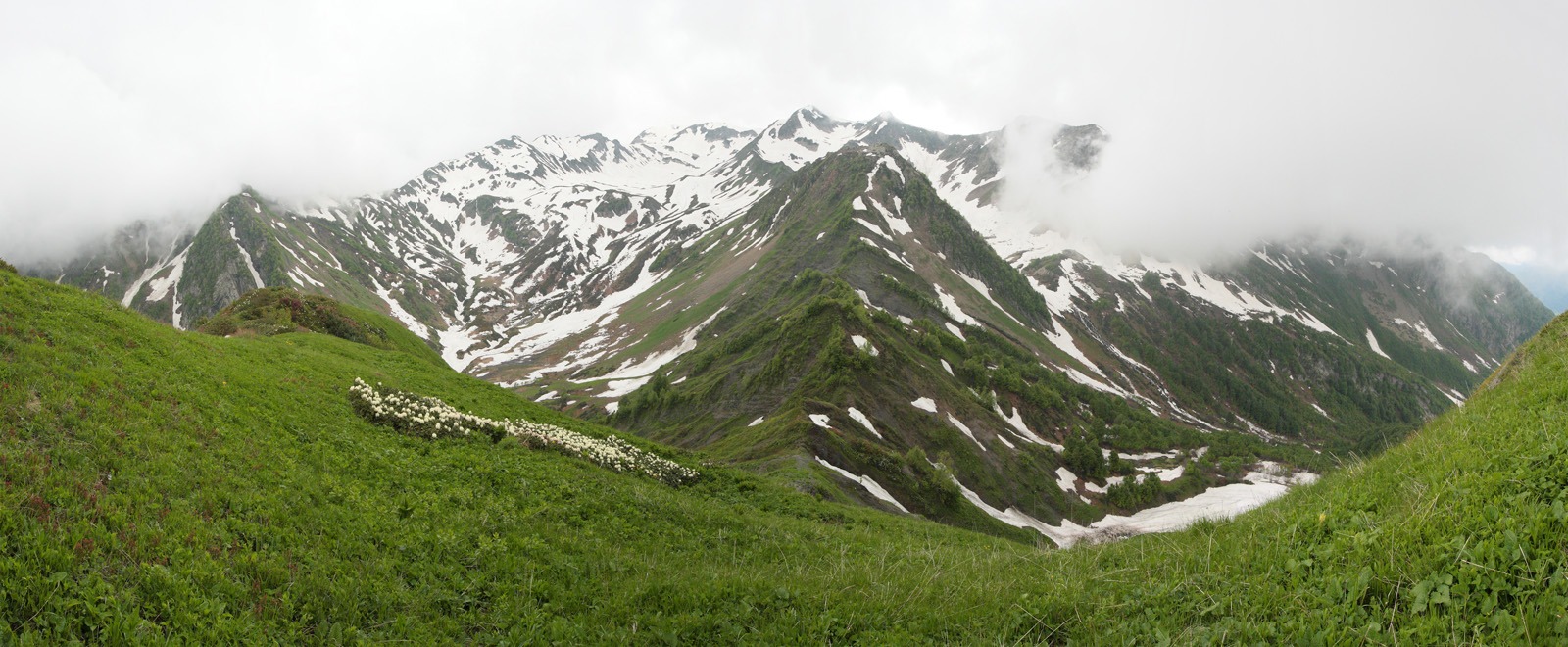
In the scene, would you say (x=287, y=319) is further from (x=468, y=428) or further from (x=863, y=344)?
(x=863, y=344)

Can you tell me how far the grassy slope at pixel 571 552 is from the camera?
7633 millimetres

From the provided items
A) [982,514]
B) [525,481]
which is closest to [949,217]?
[982,514]

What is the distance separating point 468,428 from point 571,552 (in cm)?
1069

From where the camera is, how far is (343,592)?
31.1 ft

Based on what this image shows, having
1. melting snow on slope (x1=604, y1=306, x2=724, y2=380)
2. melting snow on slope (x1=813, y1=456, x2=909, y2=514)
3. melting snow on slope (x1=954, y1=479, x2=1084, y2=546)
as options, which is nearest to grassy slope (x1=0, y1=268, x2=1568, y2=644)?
melting snow on slope (x1=813, y1=456, x2=909, y2=514)

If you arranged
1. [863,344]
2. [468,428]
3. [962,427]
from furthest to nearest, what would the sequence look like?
1. [863,344]
2. [962,427]
3. [468,428]

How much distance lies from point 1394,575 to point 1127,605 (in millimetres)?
3121

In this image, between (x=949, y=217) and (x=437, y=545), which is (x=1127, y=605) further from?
(x=949, y=217)

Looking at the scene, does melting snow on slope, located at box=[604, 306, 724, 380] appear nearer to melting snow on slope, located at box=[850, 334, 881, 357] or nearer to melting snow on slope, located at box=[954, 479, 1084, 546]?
melting snow on slope, located at box=[850, 334, 881, 357]

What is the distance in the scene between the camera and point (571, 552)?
13.0 metres

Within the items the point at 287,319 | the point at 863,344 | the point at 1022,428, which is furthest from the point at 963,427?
the point at 287,319

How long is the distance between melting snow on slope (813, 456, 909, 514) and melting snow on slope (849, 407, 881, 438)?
11906 mm

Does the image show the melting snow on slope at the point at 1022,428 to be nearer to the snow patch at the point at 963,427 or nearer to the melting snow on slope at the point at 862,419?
the snow patch at the point at 963,427

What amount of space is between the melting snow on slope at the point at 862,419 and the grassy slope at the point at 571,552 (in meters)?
48.1
